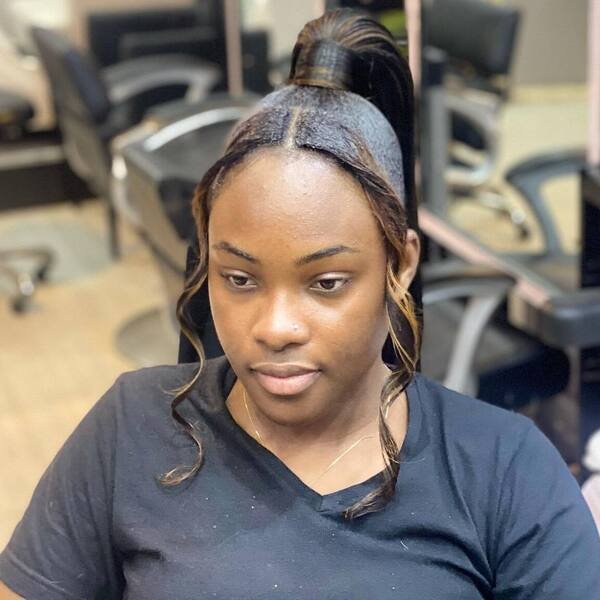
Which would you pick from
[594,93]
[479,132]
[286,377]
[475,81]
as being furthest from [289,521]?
[475,81]

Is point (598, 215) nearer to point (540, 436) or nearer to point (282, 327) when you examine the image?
point (540, 436)

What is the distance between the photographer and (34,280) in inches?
143

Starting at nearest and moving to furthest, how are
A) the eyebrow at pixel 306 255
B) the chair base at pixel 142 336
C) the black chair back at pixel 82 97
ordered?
the eyebrow at pixel 306 255
the chair base at pixel 142 336
the black chair back at pixel 82 97

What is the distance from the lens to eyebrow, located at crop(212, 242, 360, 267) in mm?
893

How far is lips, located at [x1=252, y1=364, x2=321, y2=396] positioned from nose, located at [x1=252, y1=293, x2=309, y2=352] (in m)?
0.02

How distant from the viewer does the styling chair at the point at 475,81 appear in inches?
137

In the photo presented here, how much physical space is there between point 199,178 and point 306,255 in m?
0.94

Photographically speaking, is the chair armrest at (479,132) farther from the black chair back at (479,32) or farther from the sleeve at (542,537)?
the sleeve at (542,537)

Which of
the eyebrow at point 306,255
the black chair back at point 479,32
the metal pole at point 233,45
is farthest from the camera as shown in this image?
the metal pole at point 233,45

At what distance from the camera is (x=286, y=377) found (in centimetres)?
92

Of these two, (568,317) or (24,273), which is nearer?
(568,317)

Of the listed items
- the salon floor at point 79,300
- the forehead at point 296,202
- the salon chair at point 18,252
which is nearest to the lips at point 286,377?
the forehead at point 296,202

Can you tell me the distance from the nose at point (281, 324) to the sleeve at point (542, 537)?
230 millimetres

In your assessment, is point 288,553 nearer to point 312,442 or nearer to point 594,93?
point 312,442
